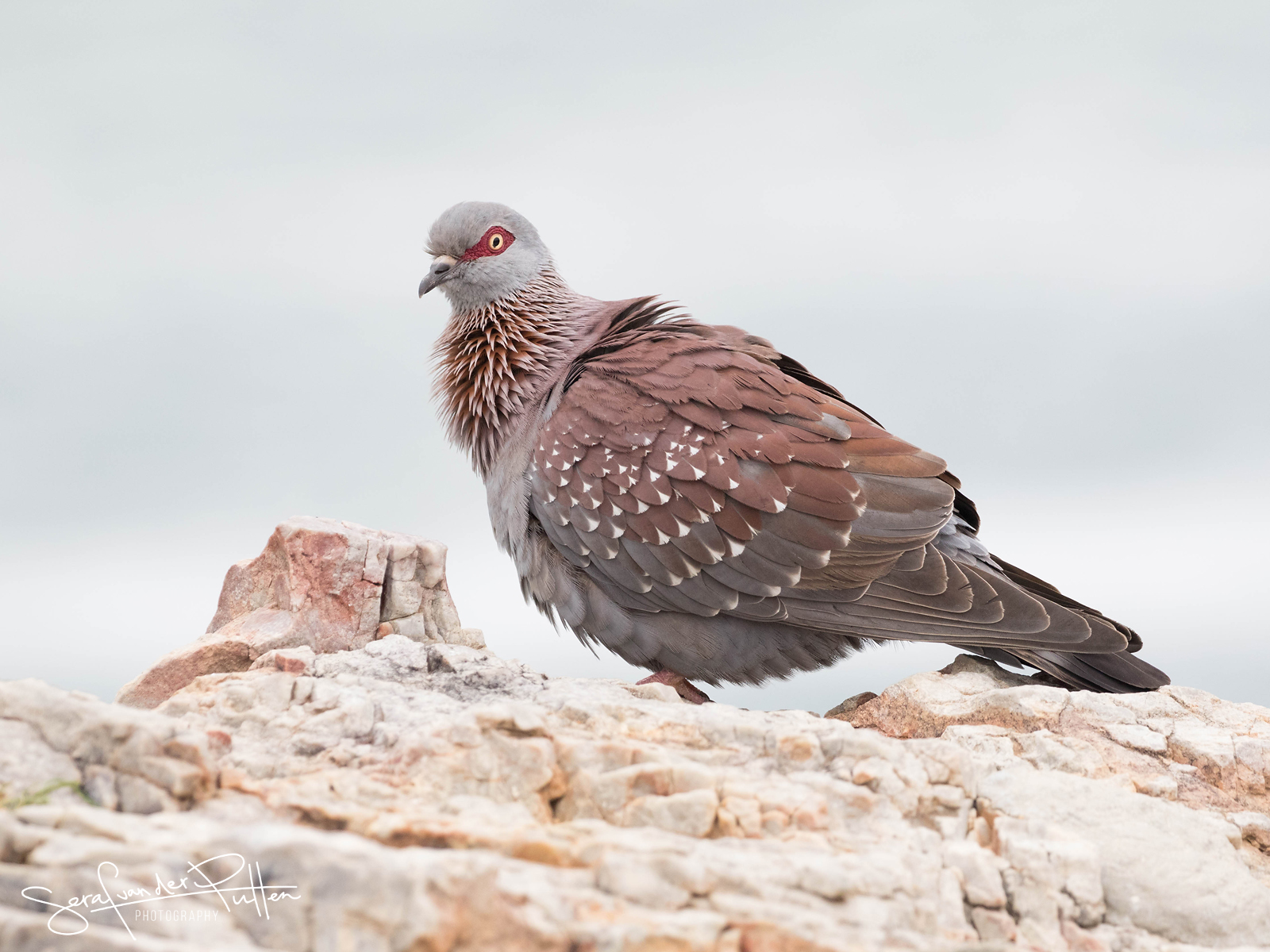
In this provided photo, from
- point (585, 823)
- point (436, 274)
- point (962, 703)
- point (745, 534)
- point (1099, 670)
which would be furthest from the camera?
point (436, 274)

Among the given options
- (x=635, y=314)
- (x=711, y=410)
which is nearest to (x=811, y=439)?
(x=711, y=410)

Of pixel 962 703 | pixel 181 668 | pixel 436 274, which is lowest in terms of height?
pixel 181 668

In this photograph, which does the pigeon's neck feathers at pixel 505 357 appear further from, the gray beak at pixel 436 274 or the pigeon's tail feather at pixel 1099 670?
the pigeon's tail feather at pixel 1099 670

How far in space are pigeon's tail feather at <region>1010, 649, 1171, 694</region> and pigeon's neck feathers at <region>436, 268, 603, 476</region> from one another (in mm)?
3845

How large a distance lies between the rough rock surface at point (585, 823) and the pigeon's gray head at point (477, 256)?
137 inches

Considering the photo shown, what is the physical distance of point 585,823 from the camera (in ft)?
11.2

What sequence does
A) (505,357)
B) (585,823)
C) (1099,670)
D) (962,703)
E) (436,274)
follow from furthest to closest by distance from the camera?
(436,274) < (505,357) < (1099,670) < (962,703) < (585,823)

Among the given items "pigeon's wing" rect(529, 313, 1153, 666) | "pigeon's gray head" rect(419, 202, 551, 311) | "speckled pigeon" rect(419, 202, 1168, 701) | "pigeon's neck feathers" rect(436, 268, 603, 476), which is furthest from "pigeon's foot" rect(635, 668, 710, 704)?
"pigeon's gray head" rect(419, 202, 551, 311)

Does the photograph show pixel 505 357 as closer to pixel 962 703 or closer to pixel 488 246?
pixel 488 246

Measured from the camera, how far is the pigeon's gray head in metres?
7.91

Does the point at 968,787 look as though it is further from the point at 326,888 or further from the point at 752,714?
the point at 326,888

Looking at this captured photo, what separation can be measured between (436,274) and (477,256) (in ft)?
1.17

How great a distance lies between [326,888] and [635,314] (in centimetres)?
549

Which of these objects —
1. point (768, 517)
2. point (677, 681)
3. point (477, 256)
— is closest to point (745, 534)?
point (768, 517)
